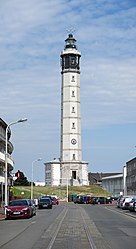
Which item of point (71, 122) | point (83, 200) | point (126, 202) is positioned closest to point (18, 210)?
point (126, 202)

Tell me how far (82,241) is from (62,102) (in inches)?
4142

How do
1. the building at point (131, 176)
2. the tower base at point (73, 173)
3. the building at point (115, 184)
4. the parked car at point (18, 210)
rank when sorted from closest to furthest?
the parked car at point (18, 210)
the building at point (131, 176)
the tower base at point (73, 173)
the building at point (115, 184)

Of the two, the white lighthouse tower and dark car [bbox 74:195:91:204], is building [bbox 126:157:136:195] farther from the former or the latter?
dark car [bbox 74:195:91:204]

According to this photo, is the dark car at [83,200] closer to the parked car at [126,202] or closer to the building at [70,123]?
the building at [70,123]

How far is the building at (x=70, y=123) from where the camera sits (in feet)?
401

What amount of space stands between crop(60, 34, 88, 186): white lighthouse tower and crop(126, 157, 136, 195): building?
10418 mm

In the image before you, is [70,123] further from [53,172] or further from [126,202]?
[126,202]

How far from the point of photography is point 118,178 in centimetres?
15338

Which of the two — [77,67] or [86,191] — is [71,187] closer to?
[86,191]

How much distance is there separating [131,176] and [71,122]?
18.5m

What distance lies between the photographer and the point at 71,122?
121875 mm

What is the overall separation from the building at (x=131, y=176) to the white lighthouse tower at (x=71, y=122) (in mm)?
10418

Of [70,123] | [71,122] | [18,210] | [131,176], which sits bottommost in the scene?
[18,210]

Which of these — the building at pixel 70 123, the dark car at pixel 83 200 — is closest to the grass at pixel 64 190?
the building at pixel 70 123
